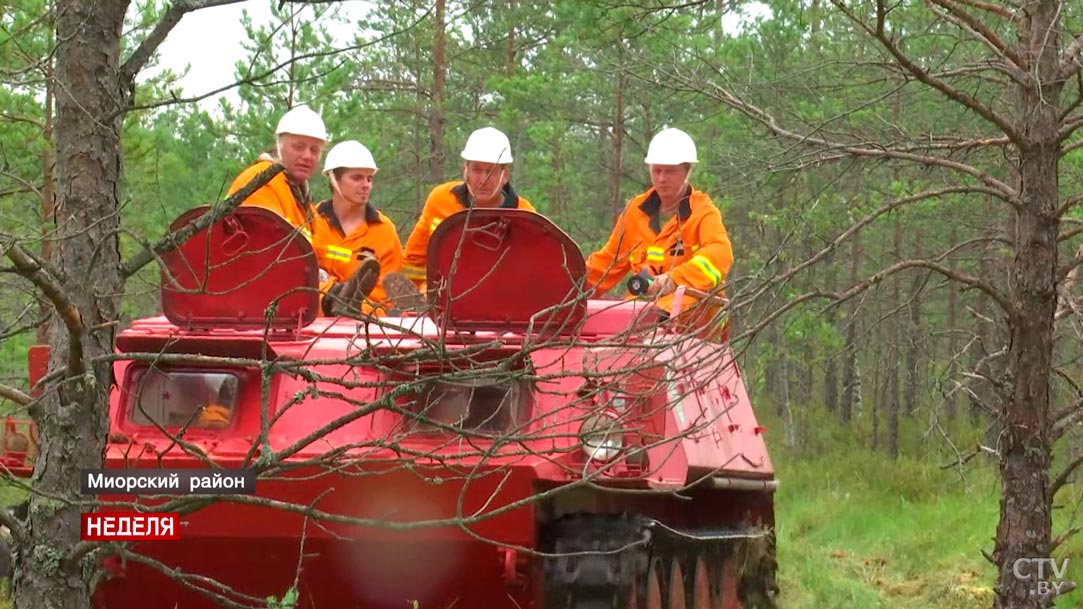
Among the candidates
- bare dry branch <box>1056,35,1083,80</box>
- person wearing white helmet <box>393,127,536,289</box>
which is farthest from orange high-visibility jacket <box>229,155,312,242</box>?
bare dry branch <box>1056,35,1083,80</box>

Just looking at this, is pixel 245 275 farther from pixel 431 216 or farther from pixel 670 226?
pixel 670 226

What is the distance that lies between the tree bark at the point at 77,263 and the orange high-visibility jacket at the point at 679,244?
4659 mm

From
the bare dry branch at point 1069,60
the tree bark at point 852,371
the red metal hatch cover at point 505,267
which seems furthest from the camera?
the tree bark at point 852,371

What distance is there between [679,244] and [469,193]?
1.28 meters

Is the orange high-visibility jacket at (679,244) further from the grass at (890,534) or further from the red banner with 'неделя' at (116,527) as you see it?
the red banner with 'неделя' at (116,527)

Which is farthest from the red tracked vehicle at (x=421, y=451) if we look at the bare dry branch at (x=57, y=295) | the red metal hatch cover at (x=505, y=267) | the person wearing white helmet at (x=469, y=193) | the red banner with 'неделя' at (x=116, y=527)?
the bare dry branch at (x=57, y=295)

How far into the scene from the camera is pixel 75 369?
15.0 feet

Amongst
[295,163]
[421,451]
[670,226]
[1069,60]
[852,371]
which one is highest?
[1069,60]

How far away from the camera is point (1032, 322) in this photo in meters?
7.33

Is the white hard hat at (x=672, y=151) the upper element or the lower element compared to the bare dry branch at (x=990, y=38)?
lower

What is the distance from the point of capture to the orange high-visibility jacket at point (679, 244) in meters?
9.41

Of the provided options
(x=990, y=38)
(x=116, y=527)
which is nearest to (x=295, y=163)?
(x=990, y=38)

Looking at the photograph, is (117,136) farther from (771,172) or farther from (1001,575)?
(1001,575)

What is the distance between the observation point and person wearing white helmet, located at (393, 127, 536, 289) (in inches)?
373
